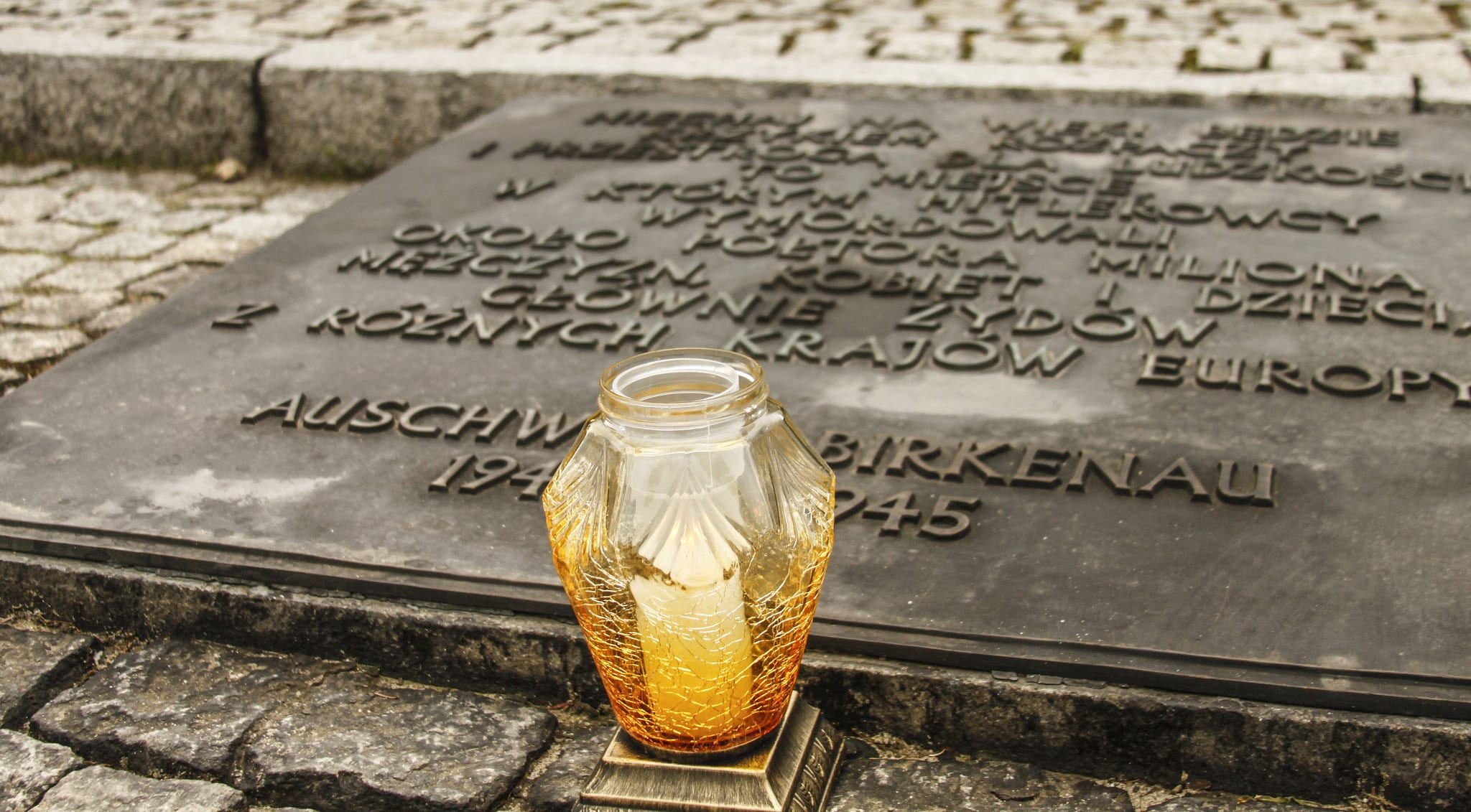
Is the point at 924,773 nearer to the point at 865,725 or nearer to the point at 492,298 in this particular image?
the point at 865,725

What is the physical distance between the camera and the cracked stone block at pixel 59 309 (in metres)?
4.17

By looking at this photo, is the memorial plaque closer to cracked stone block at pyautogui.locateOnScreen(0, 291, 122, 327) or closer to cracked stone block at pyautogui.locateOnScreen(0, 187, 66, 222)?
cracked stone block at pyautogui.locateOnScreen(0, 291, 122, 327)

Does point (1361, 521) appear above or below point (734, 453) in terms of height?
below

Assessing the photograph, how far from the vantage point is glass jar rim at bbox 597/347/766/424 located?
1618 millimetres

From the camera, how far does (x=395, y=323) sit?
3.20m

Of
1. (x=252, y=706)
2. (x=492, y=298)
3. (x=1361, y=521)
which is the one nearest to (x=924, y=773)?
(x=1361, y=521)

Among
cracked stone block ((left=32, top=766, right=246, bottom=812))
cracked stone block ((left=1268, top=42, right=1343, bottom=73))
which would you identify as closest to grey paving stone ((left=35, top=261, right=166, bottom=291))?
cracked stone block ((left=32, top=766, right=246, bottom=812))

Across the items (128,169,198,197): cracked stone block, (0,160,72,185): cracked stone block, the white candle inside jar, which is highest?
the white candle inside jar

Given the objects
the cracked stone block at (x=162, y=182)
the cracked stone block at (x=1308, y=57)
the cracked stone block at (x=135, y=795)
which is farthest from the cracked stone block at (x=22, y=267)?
the cracked stone block at (x=1308, y=57)

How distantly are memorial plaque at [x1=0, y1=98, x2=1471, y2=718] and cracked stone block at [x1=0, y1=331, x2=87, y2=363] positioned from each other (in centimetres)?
77

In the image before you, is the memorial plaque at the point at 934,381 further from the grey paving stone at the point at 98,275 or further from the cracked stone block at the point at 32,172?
the cracked stone block at the point at 32,172

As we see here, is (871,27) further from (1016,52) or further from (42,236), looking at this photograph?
(42,236)

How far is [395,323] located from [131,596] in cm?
104

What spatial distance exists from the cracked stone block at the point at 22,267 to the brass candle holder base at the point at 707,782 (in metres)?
3.71
